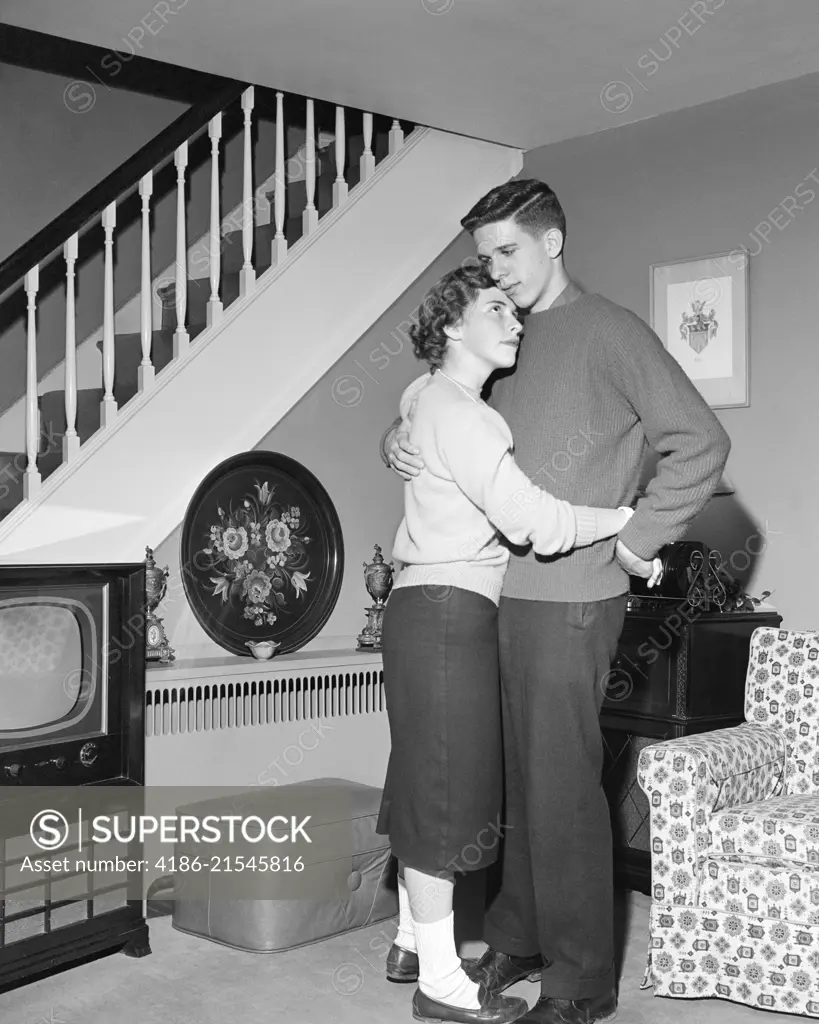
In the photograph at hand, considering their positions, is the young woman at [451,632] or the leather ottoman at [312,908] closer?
the young woman at [451,632]

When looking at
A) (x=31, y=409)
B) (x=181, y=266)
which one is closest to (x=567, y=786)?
(x=31, y=409)

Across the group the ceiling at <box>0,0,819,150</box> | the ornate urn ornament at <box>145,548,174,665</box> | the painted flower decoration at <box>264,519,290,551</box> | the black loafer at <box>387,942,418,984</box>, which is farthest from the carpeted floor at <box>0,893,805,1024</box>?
the ceiling at <box>0,0,819,150</box>

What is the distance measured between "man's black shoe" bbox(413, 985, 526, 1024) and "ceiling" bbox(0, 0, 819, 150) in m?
2.66

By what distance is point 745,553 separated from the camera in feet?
13.3

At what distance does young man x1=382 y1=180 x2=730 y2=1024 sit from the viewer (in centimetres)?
258

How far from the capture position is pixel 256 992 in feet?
9.73

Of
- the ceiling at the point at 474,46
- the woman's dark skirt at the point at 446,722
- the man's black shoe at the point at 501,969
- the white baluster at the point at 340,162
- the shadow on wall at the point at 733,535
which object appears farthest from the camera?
the white baluster at the point at 340,162

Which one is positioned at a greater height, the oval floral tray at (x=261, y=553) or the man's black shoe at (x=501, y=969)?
the oval floral tray at (x=261, y=553)

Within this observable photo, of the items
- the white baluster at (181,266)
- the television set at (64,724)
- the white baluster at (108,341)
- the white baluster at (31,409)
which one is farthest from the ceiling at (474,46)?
the television set at (64,724)

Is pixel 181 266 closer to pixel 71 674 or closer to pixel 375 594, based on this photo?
pixel 375 594

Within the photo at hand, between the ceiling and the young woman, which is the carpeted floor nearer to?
the young woman

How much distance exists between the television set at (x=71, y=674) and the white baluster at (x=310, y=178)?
183 centimetres

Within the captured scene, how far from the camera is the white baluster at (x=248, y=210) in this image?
164 inches

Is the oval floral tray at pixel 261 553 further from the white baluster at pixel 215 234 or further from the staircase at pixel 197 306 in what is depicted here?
the white baluster at pixel 215 234
